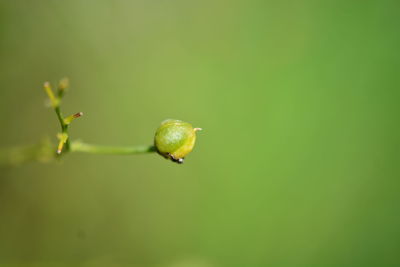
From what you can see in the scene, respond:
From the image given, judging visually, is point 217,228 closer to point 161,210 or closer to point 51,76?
point 161,210

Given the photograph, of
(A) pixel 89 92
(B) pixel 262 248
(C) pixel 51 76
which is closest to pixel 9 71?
(C) pixel 51 76

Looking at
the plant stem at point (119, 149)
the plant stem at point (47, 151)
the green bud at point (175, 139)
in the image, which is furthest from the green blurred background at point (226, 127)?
the green bud at point (175, 139)

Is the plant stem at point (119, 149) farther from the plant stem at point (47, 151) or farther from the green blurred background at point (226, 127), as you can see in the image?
the green blurred background at point (226, 127)

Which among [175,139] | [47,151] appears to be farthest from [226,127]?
[175,139]

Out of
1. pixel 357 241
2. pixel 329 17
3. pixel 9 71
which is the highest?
pixel 329 17

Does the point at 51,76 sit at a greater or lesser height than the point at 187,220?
greater

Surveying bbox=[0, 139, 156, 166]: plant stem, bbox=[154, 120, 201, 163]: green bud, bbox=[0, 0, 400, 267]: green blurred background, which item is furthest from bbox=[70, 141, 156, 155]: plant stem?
A: bbox=[0, 0, 400, 267]: green blurred background

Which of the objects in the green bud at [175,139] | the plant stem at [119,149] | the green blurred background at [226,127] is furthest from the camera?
the green blurred background at [226,127]
